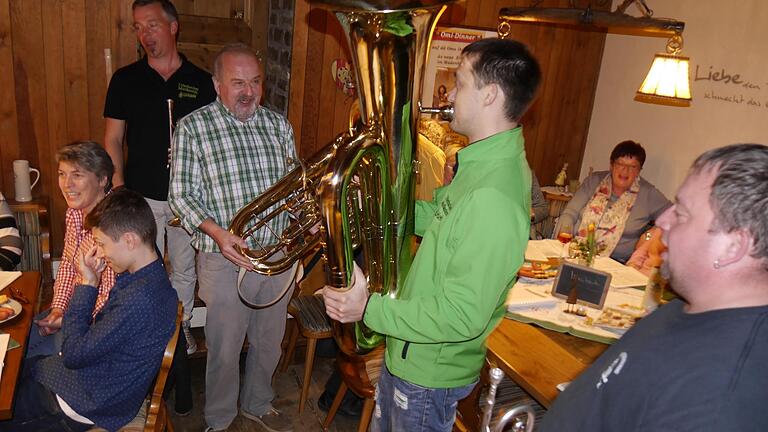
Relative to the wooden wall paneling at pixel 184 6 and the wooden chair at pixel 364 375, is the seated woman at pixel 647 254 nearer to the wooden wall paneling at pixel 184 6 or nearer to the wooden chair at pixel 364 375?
the wooden chair at pixel 364 375

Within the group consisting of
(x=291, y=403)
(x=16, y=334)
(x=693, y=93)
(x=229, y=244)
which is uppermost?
(x=693, y=93)

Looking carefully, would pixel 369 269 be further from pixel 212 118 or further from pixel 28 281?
pixel 28 281

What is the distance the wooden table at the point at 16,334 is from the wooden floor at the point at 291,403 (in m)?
0.89

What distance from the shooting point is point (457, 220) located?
57.7 inches

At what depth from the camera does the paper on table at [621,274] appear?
2803mm

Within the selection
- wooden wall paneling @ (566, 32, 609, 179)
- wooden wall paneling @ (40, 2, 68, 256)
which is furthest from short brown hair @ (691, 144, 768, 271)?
wooden wall paneling @ (566, 32, 609, 179)

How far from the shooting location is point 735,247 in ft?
3.23

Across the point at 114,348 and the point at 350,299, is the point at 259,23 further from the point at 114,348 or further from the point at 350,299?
the point at 350,299

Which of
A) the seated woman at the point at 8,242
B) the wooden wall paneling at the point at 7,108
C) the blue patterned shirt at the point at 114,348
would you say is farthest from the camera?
the wooden wall paneling at the point at 7,108

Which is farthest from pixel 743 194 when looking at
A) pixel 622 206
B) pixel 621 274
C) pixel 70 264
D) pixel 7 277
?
pixel 622 206

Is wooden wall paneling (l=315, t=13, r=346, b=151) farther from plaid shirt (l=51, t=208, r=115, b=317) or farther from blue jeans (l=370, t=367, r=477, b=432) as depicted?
blue jeans (l=370, t=367, r=477, b=432)

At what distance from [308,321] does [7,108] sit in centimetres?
222

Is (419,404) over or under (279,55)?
under

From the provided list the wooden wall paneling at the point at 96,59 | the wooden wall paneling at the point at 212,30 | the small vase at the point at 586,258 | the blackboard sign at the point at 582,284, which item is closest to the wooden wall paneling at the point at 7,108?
the wooden wall paneling at the point at 96,59
